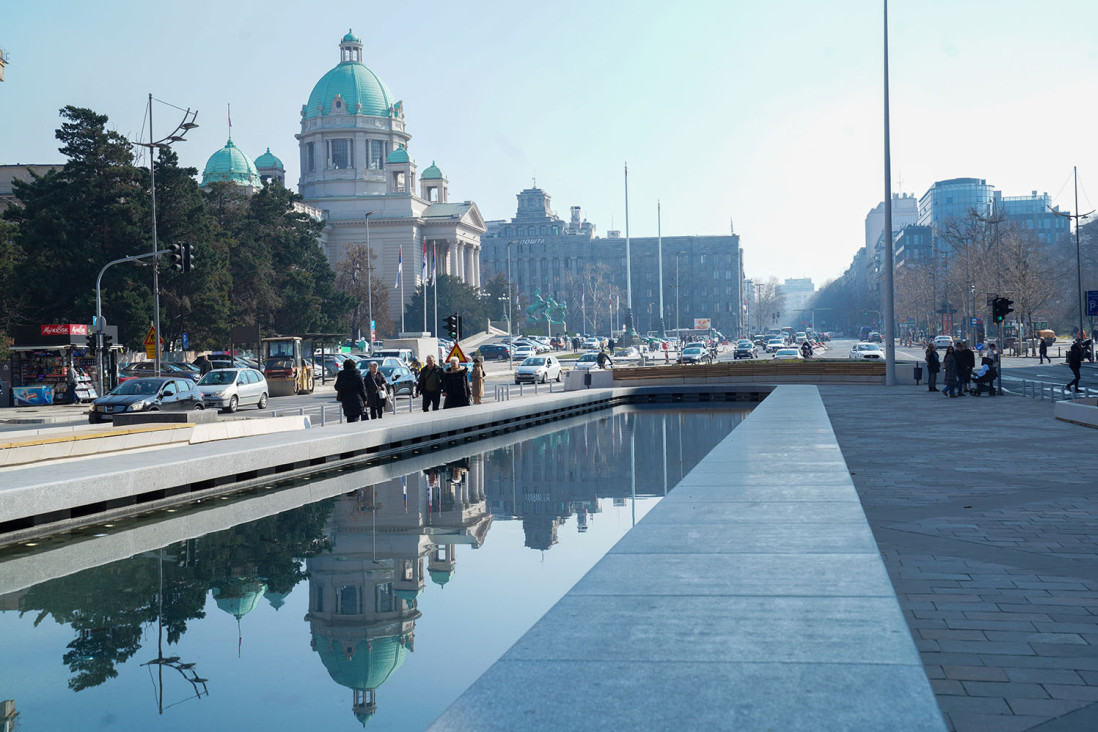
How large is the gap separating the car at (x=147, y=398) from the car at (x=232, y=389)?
124 centimetres

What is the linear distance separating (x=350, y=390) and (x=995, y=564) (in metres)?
18.3

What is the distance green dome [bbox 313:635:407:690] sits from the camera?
286 inches

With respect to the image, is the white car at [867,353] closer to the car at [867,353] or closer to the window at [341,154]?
the car at [867,353]

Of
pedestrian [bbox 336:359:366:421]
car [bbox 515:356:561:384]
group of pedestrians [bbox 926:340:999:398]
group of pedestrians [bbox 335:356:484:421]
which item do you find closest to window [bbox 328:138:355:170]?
car [bbox 515:356:561:384]

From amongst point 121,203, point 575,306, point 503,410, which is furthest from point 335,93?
point 503,410

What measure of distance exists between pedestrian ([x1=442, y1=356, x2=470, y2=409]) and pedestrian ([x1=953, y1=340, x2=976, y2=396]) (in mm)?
14892

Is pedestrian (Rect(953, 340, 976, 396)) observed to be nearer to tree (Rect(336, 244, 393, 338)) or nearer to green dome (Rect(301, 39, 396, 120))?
tree (Rect(336, 244, 393, 338))

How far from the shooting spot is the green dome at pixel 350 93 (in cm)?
12744

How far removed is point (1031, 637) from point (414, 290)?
123494 millimetres

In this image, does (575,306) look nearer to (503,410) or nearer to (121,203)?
(121,203)

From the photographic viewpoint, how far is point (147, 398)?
104 ft

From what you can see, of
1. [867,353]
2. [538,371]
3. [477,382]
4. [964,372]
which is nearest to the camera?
[477,382]

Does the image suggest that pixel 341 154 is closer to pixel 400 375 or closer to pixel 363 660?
pixel 400 375

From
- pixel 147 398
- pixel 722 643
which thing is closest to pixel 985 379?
pixel 147 398
